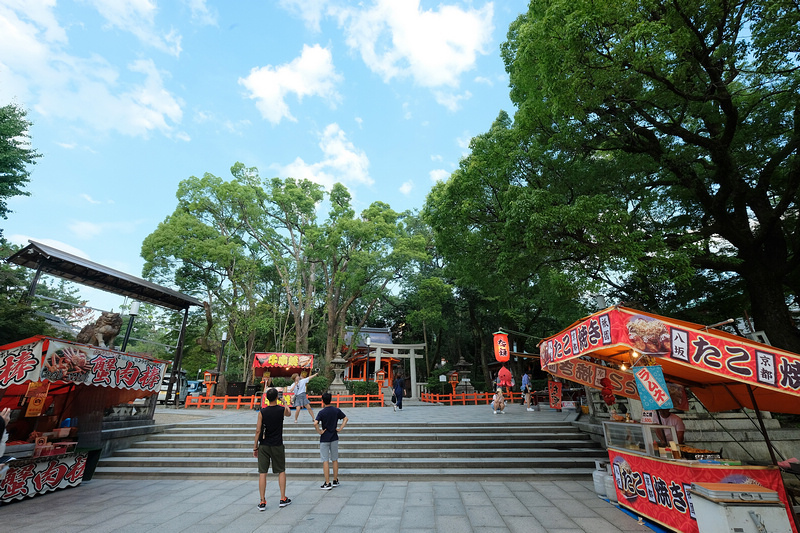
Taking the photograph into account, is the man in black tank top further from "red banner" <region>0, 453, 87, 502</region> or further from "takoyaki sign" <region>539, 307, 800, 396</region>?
"takoyaki sign" <region>539, 307, 800, 396</region>

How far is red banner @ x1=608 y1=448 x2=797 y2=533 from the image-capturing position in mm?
3613

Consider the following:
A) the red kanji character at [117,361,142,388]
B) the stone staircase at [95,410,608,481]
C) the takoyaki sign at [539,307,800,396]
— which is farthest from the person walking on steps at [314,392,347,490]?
the red kanji character at [117,361,142,388]

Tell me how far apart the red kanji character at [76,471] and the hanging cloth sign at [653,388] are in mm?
9283

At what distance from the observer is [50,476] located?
569 centimetres

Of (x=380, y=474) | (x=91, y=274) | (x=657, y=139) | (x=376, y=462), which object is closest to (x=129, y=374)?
(x=376, y=462)

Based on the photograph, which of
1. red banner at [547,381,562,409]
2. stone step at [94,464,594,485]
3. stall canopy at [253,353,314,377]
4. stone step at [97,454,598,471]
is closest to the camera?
stone step at [94,464,594,485]

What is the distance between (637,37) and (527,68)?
2502mm

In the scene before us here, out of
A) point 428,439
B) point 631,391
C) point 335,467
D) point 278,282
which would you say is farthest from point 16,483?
point 278,282

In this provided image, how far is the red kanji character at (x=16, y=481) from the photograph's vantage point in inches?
199

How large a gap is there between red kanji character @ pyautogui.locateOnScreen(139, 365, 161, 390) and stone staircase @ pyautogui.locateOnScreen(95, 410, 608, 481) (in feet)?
5.14

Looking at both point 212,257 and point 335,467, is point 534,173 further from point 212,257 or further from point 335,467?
point 212,257

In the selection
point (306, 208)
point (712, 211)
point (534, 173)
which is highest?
point (306, 208)

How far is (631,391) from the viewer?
5852 mm

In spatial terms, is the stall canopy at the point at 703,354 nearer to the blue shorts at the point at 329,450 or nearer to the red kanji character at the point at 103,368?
the blue shorts at the point at 329,450
